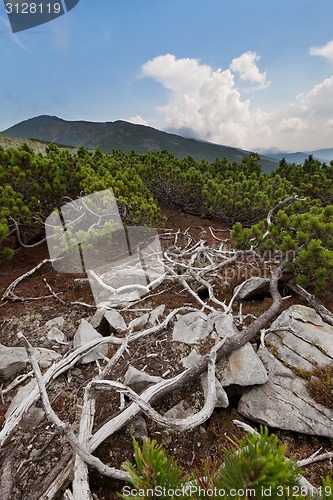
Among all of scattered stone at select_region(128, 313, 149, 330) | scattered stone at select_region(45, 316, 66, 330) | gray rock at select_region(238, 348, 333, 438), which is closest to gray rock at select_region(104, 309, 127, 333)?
scattered stone at select_region(128, 313, 149, 330)

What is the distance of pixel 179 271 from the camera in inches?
301

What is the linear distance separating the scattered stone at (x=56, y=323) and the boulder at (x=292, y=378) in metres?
3.78

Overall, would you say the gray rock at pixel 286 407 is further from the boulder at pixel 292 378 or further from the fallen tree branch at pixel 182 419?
the fallen tree branch at pixel 182 419

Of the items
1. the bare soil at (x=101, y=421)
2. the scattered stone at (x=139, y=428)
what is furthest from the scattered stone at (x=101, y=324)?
the scattered stone at (x=139, y=428)

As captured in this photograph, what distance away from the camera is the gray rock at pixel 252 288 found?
6.11 metres

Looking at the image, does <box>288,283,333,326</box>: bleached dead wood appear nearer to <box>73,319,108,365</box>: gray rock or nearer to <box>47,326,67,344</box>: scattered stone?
<box>73,319,108,365</box>: gray rock

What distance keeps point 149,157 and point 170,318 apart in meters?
10.1

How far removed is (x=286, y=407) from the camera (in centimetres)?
333

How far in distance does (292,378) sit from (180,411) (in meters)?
1.69

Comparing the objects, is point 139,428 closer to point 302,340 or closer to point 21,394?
point 21,394

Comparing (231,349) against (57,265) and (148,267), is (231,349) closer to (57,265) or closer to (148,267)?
(148,267)

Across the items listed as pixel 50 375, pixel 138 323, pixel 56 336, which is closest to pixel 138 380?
pixel 50 375

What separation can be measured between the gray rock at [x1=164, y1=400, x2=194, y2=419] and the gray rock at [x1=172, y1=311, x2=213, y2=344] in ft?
3.43

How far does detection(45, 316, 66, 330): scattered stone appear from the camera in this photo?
5.29 meters
